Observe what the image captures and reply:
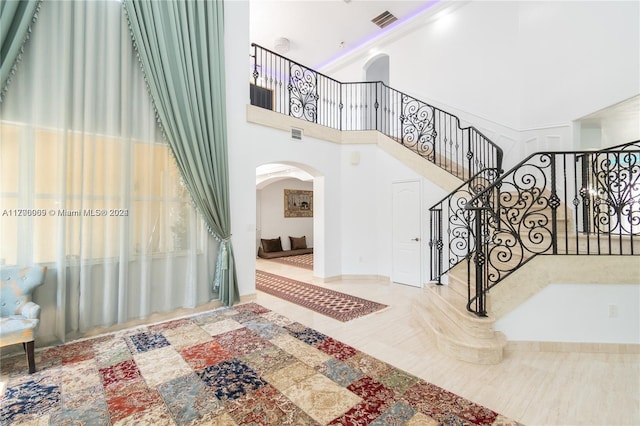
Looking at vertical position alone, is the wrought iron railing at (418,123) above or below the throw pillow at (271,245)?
above

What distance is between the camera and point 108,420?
6.47 feet

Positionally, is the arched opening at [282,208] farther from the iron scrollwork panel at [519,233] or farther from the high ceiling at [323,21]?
the iron scrollwork panel at [519,233]

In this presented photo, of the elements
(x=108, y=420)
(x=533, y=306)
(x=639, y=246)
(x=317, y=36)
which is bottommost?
(x=108, y=420)

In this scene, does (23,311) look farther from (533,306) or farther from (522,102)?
(522,102)

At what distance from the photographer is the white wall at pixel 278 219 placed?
981cm

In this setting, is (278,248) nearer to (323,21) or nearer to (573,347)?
(323,21)

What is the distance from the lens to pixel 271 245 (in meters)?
9.52

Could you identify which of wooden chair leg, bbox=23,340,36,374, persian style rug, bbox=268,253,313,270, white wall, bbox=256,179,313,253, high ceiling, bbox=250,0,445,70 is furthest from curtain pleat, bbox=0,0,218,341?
white wall, bbox=256,179,313,253

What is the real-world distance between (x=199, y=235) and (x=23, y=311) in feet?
6.14

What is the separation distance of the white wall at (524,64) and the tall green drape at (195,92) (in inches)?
198

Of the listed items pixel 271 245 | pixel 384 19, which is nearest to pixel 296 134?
pixel 384 19

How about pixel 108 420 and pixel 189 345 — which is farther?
pixel 189 345

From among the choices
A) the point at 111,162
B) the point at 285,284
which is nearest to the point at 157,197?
the point at 111,162

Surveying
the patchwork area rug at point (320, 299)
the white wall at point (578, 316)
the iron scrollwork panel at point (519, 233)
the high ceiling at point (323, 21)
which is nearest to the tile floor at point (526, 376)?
the white wall at point (578, 316)
